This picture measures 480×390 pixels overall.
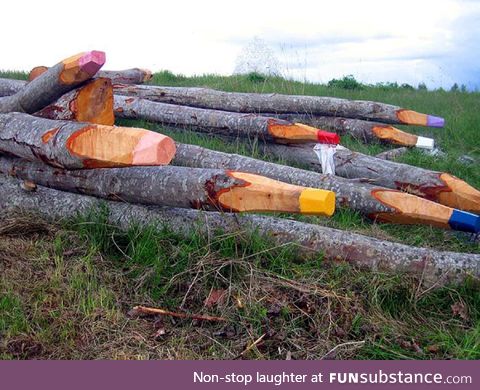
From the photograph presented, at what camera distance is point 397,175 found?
632 centimetres

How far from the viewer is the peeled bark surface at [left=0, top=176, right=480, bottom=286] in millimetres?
4430

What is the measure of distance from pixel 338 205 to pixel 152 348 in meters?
2.42

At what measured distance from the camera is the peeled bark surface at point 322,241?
174 inches

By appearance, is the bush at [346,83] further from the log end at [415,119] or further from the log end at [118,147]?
the log end at [118,147]

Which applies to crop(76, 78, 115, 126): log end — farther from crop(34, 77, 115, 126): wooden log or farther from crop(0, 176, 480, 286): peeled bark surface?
crop(0, 176, 480, 286): peeled bark surface

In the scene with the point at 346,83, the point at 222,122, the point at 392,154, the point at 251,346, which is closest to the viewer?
the point at 251,346

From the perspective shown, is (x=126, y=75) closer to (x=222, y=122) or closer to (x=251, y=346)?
(x=222, y=122)

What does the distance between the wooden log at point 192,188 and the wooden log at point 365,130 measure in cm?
407

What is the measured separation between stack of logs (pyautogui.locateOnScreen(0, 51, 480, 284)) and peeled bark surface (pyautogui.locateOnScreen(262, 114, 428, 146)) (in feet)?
4.69

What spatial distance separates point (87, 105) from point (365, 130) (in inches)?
157

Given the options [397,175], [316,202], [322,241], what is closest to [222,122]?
[397,175]

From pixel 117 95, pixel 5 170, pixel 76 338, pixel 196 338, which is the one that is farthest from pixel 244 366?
pixel 117 95

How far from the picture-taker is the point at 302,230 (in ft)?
15.1

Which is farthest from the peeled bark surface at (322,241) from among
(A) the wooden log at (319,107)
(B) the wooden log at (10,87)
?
(B) the wooden log at (10,87)
